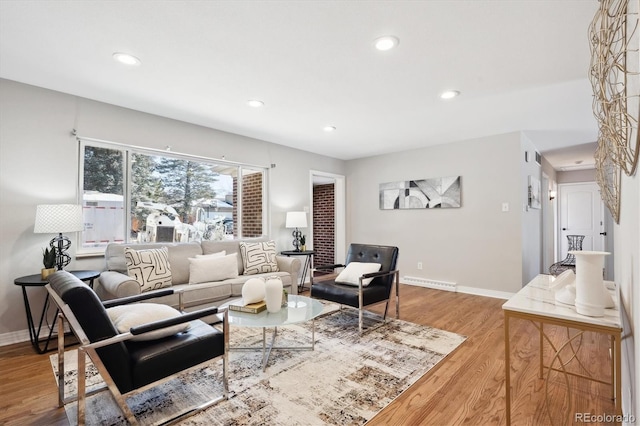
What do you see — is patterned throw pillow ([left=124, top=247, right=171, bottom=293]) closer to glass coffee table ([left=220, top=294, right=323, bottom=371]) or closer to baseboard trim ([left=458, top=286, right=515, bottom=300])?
glass coffee table ([left=220, top=294, right=323, bottom=371])

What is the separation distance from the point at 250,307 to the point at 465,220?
377 cm

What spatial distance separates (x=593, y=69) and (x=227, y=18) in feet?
6.28

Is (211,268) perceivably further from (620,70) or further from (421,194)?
(421,194)

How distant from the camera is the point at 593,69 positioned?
1.00 meters

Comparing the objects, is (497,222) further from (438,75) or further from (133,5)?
(133,5)

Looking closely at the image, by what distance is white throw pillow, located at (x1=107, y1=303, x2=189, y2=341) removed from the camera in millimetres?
1696

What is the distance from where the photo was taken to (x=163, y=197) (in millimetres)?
3791

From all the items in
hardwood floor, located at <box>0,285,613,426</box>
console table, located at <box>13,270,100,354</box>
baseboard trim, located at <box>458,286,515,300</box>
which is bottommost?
hardwood floor, located at <box>0,285,613,426</box>

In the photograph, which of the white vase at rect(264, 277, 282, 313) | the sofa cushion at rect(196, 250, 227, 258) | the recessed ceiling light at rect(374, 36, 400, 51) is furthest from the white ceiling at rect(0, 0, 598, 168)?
the white vase at rect(264, 277, 282, 313)

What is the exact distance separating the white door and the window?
7.09 m

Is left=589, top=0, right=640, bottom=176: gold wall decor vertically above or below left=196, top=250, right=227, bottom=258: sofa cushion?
above

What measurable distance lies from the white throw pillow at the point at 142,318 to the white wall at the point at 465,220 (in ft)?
13.9

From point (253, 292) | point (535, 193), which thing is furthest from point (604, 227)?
point (253, 292)

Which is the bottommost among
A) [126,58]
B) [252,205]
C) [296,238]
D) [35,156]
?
[296,238]
